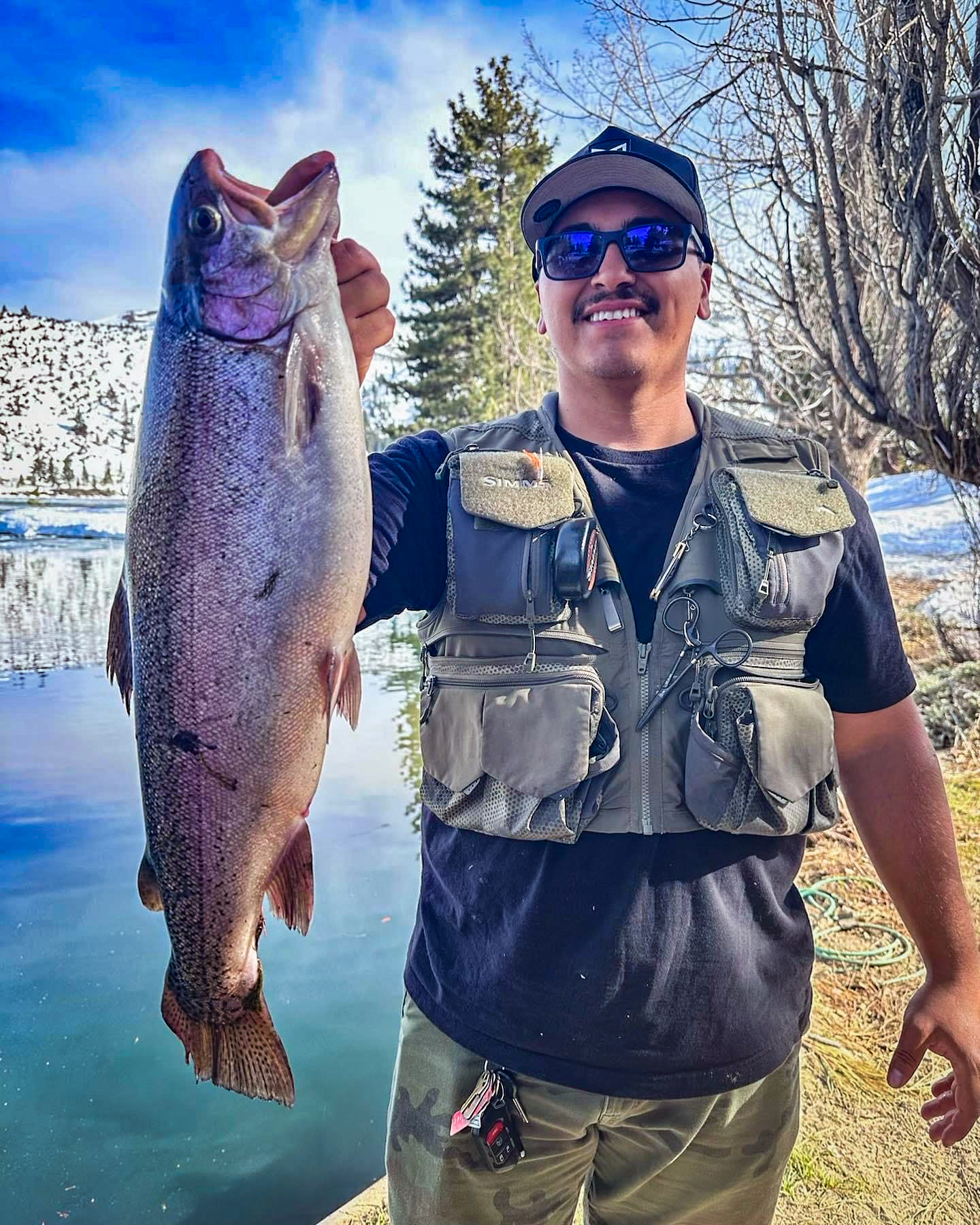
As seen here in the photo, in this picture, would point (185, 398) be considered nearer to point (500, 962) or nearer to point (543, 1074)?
point (500, 962)

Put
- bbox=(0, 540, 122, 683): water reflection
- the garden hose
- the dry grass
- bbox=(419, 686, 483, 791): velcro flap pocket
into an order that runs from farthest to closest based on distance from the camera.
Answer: bbox=(0, 540, 122, 683): water reflection < the garden hose < the dry grass < bbox=(419, 686, 483, 791): velcro flap pocket

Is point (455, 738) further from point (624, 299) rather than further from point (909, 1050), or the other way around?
point (909, 1050)

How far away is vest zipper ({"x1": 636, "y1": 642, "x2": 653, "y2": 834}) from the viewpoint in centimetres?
180

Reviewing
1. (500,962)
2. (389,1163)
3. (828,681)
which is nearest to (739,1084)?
(500,962)

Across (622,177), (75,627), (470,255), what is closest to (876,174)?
(622,177)

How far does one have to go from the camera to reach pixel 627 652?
1.89 metres

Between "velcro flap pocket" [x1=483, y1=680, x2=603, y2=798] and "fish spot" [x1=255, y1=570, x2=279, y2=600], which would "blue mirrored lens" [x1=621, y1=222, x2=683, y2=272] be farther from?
"fish spot" [x1=255, y1=570, x2=279, y2=600]

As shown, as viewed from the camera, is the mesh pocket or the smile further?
the smile

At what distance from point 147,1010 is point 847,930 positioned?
3917 mm

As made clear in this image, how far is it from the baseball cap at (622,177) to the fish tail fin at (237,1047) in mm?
1915

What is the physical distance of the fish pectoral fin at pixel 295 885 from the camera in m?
1.42

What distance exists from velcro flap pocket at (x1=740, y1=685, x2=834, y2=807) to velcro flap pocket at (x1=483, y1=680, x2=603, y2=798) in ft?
1.18

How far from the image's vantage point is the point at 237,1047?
4.77 feet

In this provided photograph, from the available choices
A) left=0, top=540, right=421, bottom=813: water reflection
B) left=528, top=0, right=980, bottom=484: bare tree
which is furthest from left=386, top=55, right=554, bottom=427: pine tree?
left=528, top=0, right=980, bottom=484: bare tree
